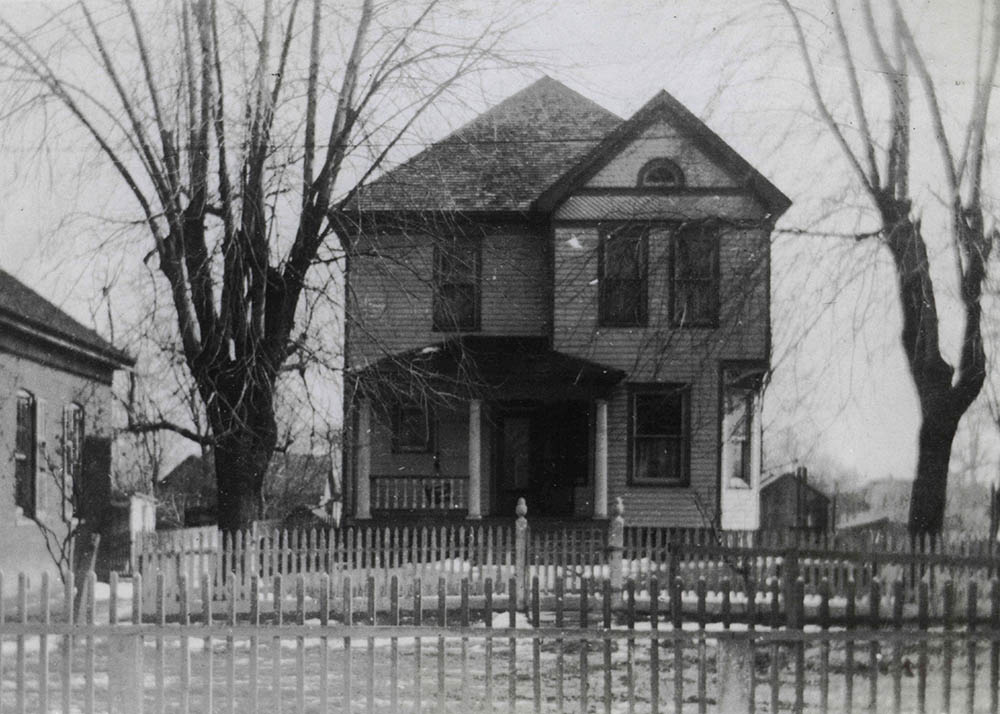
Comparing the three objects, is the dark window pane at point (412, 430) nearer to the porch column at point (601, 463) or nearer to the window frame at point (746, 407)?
the porch column at point (601, 463)

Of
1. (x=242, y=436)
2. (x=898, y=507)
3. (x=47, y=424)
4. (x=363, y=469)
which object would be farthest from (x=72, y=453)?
(x=898, y=507)

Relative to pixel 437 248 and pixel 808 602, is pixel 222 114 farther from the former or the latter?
pixel 808 602

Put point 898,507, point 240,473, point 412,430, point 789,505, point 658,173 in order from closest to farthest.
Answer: point 240,473
point 658,173
point 412,430
point 898,507
point 789,505

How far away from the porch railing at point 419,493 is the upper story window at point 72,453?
542 centimetres

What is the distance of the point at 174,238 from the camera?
12219mm

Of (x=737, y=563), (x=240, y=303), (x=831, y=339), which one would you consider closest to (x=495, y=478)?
(x=737, y=563)

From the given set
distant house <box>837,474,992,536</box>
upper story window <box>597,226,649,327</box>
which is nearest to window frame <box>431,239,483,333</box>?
upper story window <box>597,226,649,327</box>

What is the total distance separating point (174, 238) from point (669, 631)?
8.33 metres

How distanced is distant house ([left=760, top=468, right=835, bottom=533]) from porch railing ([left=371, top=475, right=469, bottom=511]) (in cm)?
788

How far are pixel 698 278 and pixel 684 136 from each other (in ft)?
12.3

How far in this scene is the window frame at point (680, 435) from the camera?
1958cm

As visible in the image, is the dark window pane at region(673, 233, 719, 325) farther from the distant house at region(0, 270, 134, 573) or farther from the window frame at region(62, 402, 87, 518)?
the window frame at region(62, 402, 87, 518)

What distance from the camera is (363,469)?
18.9 meters

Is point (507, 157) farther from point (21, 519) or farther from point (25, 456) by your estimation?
point (21, 519)
